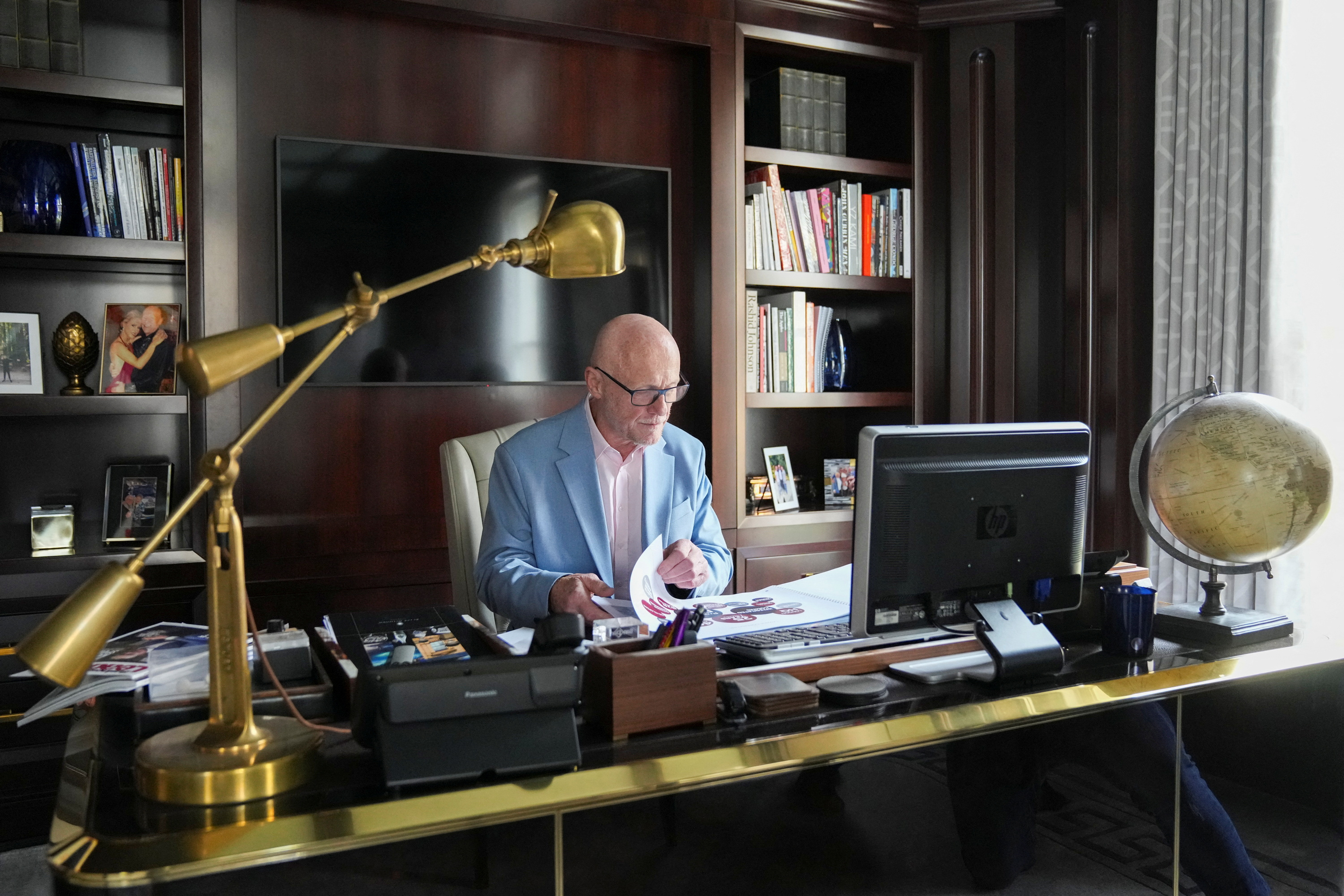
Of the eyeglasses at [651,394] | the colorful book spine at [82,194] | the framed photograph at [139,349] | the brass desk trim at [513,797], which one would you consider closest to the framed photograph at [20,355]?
the framed photograph at [139,349]

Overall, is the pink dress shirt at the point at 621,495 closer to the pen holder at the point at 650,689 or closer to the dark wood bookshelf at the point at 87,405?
the pen holder at the point at 650,689

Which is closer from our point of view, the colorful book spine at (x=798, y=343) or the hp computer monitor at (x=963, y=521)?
the hp computer monitor at (x=963, y=521)

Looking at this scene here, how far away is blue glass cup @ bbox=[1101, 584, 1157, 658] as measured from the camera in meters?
1.52

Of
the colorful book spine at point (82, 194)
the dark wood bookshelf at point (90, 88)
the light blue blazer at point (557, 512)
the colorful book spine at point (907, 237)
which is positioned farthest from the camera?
the colorful book spine at point (907, 237)

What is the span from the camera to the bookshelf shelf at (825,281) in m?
3.34

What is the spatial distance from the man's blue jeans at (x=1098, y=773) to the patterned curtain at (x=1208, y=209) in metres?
1.59

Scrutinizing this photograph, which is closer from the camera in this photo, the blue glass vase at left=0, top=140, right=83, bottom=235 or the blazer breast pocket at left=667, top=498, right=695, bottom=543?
the blazer breast pocket at left=667, top=498, right=695, bottom=543

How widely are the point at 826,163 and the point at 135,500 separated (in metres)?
2.33

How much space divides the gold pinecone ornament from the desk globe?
2.52 m

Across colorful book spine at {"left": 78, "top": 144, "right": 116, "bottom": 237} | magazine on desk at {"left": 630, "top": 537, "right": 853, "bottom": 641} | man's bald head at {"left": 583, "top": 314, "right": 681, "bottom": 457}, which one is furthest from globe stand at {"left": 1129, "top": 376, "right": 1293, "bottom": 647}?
colorful book spine at {"left": 78, "top": 144, "right": 116, "bottom": 237}

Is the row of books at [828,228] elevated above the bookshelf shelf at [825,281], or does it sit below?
above

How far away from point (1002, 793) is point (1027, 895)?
13 centimetres

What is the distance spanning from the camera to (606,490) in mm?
2279

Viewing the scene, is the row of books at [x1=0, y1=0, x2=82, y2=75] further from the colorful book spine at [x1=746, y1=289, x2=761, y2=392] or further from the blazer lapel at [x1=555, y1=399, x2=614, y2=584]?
the colorful book spine at [x1=746, y1=289, x2=761, y2=392]
